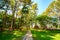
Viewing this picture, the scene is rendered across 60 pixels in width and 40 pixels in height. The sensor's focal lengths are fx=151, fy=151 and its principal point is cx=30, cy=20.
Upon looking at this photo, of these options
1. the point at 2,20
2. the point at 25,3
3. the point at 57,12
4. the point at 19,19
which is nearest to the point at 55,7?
the point at 57,12

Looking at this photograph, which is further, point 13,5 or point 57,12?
point 57,12

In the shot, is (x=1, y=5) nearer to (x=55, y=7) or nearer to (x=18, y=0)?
(x=18, y=0)

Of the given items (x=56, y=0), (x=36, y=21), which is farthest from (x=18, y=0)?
(x=36, y=21)

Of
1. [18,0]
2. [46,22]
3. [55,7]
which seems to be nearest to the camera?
[18,0]

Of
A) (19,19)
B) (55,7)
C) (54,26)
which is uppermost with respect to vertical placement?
(55,7)

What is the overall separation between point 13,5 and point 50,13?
477 inches

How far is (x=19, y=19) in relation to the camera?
40406 millimetres

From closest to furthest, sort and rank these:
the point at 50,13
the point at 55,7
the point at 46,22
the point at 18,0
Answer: the point at 18,0, the point at 55,7, the point at 50,13, the point at 46,22

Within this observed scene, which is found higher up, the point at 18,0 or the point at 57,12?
the point at 18,0

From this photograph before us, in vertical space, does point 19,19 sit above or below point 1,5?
below

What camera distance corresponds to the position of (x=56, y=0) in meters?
34.1

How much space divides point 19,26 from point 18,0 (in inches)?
422

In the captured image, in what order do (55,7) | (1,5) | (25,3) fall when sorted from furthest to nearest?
(55,7), (25,3), (1,5)

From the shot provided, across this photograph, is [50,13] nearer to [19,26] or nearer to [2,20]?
[19,26]
